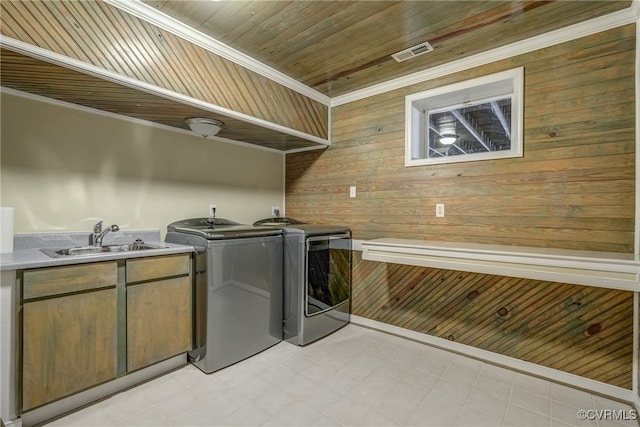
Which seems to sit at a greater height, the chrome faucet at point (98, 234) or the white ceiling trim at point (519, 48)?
the white ceiling trim at point (519, 48)

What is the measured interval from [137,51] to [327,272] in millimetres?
2276

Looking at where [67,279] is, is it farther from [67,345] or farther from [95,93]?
[95,93]

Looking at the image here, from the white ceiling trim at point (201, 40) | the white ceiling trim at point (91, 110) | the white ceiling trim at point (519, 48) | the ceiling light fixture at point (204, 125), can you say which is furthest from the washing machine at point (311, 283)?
the white ceiling trim at point (519, 48)

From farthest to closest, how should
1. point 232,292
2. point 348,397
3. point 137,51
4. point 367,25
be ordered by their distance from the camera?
point 232,292
point 367,25
point 348,397
point 137,51

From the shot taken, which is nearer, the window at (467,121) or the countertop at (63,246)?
the countertop at (63,246)

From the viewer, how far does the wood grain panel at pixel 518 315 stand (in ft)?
6.32

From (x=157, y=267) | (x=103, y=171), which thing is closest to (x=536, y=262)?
(x=157, y=267)

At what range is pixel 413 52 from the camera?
7.82 ft

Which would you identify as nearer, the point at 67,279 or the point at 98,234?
the point at 67,279

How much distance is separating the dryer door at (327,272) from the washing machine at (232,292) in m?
0.30

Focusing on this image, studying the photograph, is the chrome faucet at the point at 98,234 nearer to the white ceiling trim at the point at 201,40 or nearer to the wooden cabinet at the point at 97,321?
the wooden cabinet at the point at 97,321

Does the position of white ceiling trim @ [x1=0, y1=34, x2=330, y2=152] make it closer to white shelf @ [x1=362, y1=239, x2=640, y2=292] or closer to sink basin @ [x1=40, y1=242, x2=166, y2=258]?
sink basin @ [x1=40, y1=242, x2=166, y2=258]

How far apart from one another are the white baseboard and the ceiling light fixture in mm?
2412

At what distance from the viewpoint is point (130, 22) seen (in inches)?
70.2
